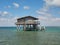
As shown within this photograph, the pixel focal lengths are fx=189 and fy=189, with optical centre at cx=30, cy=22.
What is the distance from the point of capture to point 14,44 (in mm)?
21469

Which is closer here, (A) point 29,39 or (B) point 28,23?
(A) point 29,39

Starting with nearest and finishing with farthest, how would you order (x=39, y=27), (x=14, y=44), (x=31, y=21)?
1. (x=14, y=44)
2. (x=31, y=21)
3. (x=39, y=27)

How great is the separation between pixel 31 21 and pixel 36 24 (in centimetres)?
161

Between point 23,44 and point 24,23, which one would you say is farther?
point 24,23

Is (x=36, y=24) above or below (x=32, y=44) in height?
above

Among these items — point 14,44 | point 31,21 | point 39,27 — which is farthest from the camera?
point 39,27

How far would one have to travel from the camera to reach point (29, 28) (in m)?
52.9

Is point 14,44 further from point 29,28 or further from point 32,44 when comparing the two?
point 29,28

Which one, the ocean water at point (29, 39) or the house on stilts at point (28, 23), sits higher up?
the house on stilts at point (28, 23)

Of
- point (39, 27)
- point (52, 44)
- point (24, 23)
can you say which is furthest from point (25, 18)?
point (52, 44)

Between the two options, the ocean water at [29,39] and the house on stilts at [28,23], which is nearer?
the ocean water at [29,39]

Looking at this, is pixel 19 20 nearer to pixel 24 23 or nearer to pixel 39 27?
pixel 24 23

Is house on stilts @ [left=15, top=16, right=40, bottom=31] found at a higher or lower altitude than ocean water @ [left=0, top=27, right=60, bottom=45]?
higher

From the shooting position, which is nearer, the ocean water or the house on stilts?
the ocean water
